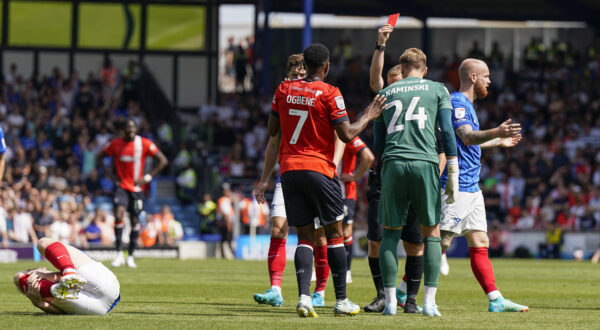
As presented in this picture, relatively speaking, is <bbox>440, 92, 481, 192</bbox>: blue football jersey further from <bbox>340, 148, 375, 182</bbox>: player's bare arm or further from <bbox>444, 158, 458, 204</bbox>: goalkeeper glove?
<bbox>340, 148, 375, 182</bbox>: player's bare arm

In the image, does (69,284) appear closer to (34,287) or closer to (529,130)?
(34,287)

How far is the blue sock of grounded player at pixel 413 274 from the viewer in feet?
29.9

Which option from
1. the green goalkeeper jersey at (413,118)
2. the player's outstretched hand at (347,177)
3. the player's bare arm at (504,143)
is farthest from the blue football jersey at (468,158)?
the player's outstretched hand at (347,177)

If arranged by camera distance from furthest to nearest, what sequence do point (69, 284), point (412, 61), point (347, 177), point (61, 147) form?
1. point (61, 147)
2. point (347, 177)
3. point (412, 61)
4. point (69, 284)

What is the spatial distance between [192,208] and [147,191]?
143cm

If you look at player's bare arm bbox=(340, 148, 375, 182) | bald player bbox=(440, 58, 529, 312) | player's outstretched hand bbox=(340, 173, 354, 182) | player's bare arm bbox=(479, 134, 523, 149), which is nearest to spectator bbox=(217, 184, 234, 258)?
player's outstretched hand bbox=(340, 173, 354, 182)

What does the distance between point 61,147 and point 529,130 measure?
1461 cm

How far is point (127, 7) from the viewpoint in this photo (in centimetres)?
3744

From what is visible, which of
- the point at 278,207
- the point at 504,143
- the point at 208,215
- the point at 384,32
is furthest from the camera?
the point at 208,215

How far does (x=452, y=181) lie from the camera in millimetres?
8742

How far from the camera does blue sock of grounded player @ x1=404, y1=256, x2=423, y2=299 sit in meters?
9.11

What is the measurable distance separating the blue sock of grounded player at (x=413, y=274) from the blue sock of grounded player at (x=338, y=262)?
67 cm

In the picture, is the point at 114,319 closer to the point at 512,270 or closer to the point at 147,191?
the point at 512,270

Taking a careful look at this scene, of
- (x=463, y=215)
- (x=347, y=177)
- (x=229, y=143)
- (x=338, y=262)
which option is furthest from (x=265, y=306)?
(x=229, y=143)
